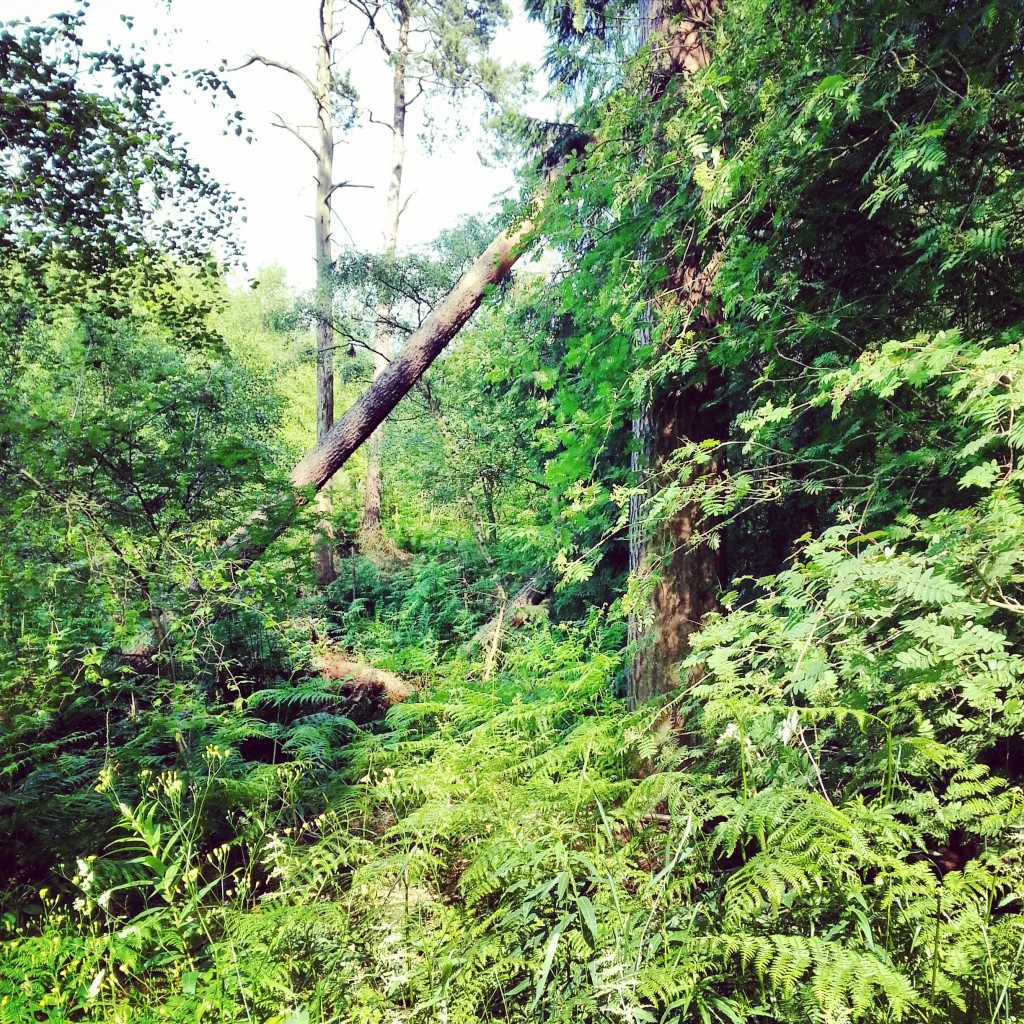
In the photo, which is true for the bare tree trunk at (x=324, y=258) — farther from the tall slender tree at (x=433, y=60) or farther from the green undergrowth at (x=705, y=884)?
the green undergrowth at (x=705, y=884)

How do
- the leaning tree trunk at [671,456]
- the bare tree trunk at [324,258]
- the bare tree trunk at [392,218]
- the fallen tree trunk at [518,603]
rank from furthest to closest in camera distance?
the bare tree trunk at [392,218] < the bare tree trunk at [324,258] < the fallen tree trunk at [518,603] < the leaning tree trunk at [671,456]

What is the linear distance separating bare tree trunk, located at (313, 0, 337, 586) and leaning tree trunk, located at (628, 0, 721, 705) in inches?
312

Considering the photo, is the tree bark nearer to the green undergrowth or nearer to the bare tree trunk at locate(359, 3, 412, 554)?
the green undergrowth

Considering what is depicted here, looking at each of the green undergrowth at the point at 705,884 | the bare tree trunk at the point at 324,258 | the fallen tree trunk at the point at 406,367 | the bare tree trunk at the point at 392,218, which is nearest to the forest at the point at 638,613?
the green undergrowth at the point at 705,884

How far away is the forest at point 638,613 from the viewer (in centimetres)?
172

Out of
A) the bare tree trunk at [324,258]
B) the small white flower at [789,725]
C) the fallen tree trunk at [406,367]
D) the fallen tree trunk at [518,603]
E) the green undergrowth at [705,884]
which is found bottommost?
the green undergrowth at [705,884]

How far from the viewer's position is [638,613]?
3.44 m

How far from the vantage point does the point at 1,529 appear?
3586 mm

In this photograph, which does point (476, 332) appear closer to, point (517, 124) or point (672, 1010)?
point (517, 124)

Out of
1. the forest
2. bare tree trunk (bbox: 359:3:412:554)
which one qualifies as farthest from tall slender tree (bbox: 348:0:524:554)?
the forest

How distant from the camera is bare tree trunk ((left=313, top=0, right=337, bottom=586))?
36.6ft

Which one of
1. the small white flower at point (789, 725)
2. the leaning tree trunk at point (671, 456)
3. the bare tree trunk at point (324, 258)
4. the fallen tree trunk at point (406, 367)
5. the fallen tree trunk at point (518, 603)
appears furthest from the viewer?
the bare tree trunk at point (324, 258)

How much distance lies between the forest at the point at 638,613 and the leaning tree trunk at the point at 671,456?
2 cm

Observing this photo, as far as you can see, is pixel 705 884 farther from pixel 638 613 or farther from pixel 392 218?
pixel 392 218
